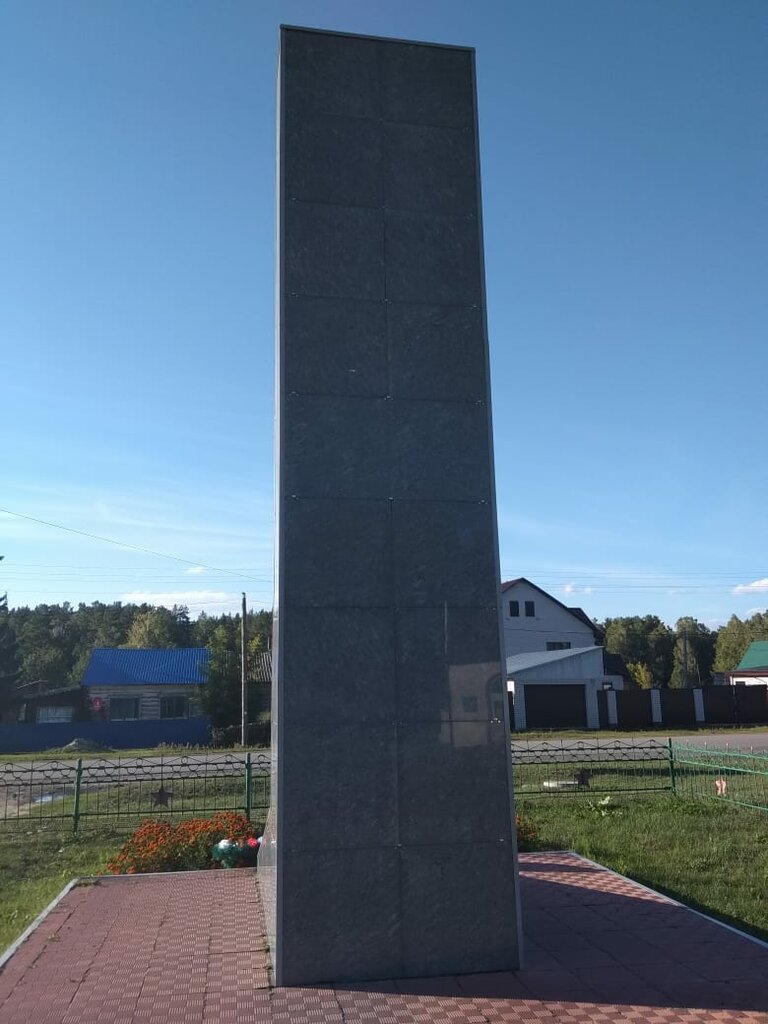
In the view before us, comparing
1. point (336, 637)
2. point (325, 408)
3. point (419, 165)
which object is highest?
point (419, 165)

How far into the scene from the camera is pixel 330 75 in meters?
6.07

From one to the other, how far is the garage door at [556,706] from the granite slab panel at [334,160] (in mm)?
29267

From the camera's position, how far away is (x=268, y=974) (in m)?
4.98

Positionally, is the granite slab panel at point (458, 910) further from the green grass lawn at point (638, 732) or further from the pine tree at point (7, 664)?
the pine tree at point (7, 664)

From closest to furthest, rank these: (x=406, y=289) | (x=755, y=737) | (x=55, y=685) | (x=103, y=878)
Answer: (x=406, y=289), (x=103, y=878), (x=755, y=737), (x=55, y=685)

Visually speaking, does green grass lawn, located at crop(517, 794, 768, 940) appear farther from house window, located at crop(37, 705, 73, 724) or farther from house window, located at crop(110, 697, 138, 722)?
house window, located at crop(37, 705, 73, 724)

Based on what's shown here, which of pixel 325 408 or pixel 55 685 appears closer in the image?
pixel 325 408

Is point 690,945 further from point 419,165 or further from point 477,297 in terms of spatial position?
point 419,165

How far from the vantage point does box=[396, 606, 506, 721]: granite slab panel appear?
5383 millimetres

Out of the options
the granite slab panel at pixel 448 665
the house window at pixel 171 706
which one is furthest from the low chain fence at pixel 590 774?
the house window at pixel 171 706

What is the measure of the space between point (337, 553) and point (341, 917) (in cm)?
216

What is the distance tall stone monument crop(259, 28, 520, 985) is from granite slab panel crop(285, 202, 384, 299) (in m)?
0.01

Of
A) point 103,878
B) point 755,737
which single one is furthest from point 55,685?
point 103,878

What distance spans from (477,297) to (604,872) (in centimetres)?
519
